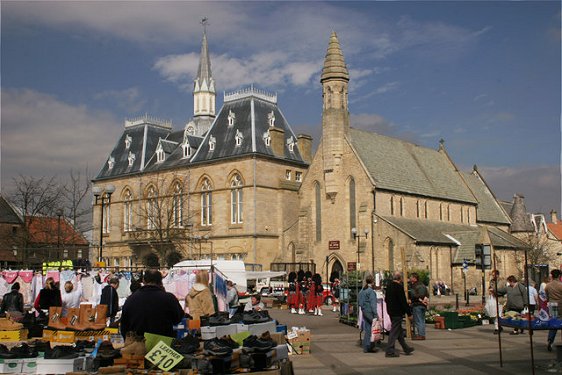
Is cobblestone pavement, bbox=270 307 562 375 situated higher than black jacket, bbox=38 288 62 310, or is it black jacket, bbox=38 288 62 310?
black jacket, bbox=38 288 62 310

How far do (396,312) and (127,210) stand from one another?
169 feet

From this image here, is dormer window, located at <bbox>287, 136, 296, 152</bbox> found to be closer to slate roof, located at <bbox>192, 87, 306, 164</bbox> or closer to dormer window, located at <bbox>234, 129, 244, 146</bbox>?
slate roof, located at <bbox>192, 87, 306, 164</bbox>

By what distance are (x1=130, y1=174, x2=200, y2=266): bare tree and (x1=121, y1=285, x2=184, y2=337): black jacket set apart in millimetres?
44335

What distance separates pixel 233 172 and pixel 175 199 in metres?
6.95

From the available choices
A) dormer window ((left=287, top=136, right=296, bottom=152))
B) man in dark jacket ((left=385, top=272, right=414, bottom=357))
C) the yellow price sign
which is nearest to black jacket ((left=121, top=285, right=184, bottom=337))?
the yellow price sign

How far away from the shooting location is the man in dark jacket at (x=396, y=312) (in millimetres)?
15312

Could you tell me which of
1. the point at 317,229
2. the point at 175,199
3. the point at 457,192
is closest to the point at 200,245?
the point at 175,199

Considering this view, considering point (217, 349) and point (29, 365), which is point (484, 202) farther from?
point (29, 365)

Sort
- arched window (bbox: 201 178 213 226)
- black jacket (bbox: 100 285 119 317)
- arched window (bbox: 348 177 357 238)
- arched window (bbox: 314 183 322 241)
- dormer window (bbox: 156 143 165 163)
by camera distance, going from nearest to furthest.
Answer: black jacket (bbox: 100 285 119 317), arched window (bbox: 348 177 357 238), arched window (bbox: 314 183 322 241), arched window (bbox: 201 178 213 226), dormer window (bbox: 156 143 165 163)

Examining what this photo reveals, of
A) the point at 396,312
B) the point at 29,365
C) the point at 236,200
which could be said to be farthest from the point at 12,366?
the point at 236,200

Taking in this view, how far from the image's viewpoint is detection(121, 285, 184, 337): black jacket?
895cm

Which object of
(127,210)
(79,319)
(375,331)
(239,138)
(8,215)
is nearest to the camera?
(79,319)

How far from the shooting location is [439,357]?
15062 mm

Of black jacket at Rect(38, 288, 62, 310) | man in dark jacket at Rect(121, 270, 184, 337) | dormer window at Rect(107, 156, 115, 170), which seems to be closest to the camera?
man in dark jacket at Rect(121, 270, 184, 337)
